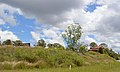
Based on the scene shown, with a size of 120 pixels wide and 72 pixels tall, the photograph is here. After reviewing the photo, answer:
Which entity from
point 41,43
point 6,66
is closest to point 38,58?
point 6,66

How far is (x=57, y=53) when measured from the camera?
43.6 metres

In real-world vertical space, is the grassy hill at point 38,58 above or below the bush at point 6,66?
above

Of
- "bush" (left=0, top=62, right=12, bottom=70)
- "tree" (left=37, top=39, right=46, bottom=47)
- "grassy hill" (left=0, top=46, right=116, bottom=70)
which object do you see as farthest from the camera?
"tree" (left=37, top=39, right=46, bottom=47)

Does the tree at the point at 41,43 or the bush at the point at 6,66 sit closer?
the bush at the point at 6,66

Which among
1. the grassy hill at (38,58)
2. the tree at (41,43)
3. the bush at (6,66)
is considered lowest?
the bush at (6,66)

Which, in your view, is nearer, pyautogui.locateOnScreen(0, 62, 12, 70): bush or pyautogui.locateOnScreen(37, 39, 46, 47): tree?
pyautogui.locateOnScreen(0, 62, 12, 70): bush

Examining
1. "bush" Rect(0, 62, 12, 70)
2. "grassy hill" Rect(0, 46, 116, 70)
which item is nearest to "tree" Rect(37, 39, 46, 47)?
"grassy hill" Rect(0, 46, 116, 70)

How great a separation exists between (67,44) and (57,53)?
28797 mm

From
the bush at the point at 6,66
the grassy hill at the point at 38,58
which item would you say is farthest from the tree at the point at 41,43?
the bush at the point at 6,66

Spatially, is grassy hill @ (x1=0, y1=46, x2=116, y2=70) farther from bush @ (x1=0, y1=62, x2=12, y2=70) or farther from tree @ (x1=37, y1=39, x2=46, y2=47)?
tree @ (x1=37, y1=39, x2=46, y2=47)

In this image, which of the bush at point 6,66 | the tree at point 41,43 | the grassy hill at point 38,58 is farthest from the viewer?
the tree at point 41,43

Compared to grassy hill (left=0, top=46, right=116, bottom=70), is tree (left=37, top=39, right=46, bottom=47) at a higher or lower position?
higher

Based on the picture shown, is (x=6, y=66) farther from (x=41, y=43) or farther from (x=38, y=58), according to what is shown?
(x=41, y=43)

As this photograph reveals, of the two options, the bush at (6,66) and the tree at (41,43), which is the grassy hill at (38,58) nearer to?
the bush at (6,66)
